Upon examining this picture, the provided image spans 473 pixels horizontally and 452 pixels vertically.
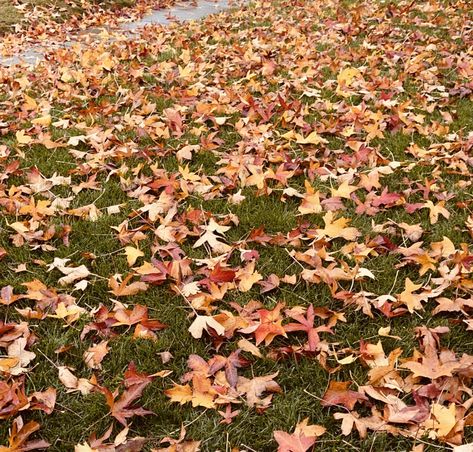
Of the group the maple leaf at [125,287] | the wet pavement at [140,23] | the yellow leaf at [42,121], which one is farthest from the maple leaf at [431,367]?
the wet pavement at [140,23]

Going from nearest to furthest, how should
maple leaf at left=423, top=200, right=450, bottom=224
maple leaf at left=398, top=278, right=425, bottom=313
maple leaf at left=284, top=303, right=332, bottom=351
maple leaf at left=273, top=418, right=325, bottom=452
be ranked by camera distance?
maple leaf at left=273, top=418, right=325, bottom=452
maple leaf at left=284, top=303, right=332, bottom=351
maple leaf at left=398, top=278, right=425, bottom=313
maple leaf at left=423, top=200, right=450, bottom=224

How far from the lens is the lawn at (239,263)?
73.8 inches

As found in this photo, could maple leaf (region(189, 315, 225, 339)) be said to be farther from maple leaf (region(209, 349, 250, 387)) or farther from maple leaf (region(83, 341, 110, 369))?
maple leaf (region(83, 341, 110, 369))

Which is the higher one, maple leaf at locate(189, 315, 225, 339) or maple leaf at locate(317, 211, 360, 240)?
maple leaf at locate(317, 211, 360, 240)

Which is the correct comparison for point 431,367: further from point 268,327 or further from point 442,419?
point 268,327

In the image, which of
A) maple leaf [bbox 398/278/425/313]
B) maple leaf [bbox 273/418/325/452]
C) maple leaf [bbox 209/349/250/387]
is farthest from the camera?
maple leaf [bbox 398/278/425/313]

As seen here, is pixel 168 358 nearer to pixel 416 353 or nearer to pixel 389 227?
pixel 416 353

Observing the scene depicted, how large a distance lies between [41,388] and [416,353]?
1402mm

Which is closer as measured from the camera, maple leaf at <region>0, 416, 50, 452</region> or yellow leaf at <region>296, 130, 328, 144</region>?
maple leaf at <region>0, 416, 50, 452</region>

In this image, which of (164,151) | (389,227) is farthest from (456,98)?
(164,151)

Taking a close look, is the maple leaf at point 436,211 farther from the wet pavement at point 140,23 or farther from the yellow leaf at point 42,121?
the wet pavement at point 140,23

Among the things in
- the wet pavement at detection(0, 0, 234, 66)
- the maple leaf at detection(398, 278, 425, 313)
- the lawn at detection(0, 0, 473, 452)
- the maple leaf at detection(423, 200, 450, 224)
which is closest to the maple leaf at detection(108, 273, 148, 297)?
the lawn at detection(0, 0, 473, 452)

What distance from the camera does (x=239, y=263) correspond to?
264 cm

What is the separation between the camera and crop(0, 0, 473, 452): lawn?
1.87 metres
